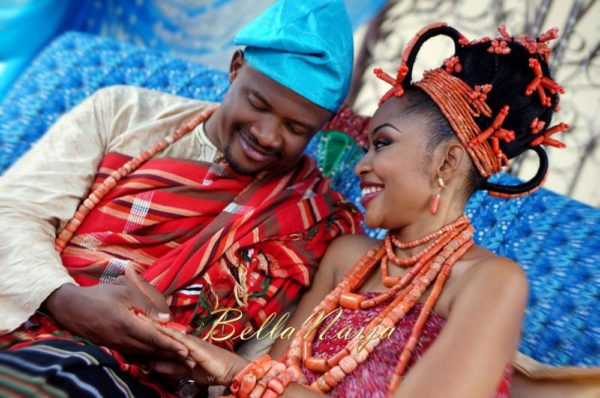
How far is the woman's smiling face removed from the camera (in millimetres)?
1972

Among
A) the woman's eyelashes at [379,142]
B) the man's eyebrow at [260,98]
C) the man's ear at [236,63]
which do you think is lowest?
the woman's eyelashes at [379,142]

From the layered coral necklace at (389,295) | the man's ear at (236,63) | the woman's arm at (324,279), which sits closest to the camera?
the layered coral necklace at (389,295)

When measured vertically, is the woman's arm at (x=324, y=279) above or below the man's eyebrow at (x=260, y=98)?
below

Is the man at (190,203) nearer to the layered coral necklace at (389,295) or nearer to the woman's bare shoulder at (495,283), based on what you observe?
the layered coral necklace at (389,295)

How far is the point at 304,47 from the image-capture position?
7.33 feet

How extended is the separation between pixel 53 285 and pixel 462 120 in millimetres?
1298

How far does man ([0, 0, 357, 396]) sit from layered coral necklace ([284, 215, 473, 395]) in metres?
0.21

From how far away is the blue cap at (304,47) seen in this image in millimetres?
2244

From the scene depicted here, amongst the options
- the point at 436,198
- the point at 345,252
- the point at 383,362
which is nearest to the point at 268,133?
the point at 345,252

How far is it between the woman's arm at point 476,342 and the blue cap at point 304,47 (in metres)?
0.91

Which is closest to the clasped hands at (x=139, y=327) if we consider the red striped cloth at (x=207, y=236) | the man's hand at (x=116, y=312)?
the man's hand at (x=116, y=312)

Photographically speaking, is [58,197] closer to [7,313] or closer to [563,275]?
[7,313]

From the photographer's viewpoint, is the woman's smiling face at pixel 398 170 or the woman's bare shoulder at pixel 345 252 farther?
the woman's bare shoulder at pixel 345 252

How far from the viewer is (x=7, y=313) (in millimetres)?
1900
